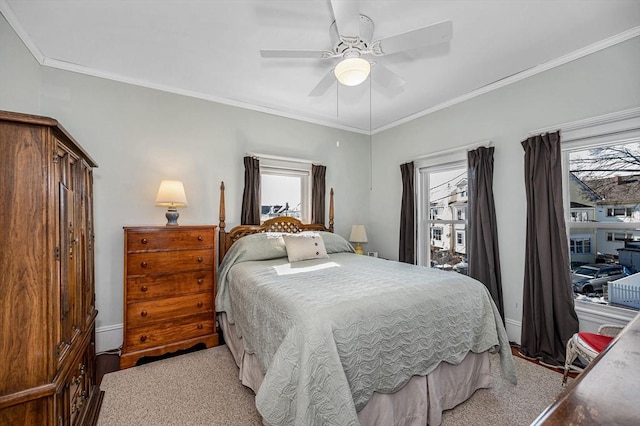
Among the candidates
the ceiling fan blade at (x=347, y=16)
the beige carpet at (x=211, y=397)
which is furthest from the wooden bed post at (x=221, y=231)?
the ceiling fan blade at (x=347, y=16)

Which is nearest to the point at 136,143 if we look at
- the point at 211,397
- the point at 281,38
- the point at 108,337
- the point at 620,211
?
the point at 281,38

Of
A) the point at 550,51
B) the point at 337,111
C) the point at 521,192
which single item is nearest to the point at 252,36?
the point at 337,111

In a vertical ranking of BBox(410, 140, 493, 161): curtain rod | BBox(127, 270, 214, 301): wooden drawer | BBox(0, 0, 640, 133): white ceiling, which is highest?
BBox(0, 0, 640, 133): white ceiling

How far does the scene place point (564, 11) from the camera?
6.50 ft

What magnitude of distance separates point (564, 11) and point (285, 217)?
316 centimetres

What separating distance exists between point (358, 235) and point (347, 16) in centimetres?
298

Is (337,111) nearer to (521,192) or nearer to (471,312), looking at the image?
(521,192)

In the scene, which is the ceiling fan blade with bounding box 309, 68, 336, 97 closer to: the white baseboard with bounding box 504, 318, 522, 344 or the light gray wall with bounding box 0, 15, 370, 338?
the light gray wall with bounding box 0, 15, 370, 338

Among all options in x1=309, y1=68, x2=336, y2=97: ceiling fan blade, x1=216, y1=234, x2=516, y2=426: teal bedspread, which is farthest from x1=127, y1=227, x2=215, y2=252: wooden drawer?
x1=309, y1=68, x2=336, y2=97: ceiling fan blade

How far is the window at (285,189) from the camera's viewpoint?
3816 mm

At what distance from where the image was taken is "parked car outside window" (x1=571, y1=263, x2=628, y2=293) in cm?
249

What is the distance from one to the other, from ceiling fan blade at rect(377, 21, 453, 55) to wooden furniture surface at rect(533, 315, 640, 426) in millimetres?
1792

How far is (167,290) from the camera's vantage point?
8.64 ft

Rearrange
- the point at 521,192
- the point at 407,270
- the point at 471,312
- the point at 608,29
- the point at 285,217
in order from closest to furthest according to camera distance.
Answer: the point at 471,312 → the point at 608,29 → the point at 407,270 → the point at 521,192 → the point at 285,217
